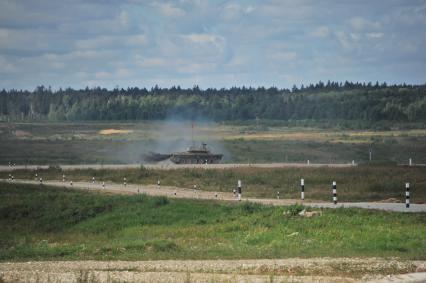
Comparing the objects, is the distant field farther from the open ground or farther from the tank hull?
the open ground

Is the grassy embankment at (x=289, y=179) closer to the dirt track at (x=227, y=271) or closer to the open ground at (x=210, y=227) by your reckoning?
the open ground at (x=210, y=227)

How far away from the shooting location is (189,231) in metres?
30.5

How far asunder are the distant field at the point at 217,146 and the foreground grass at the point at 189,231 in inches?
1916

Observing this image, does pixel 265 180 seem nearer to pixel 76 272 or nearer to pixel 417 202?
pixel 417 202

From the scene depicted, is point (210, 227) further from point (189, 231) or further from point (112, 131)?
point (112, 131)

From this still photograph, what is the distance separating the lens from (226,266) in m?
21.3

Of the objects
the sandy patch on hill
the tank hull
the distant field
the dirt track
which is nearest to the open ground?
the dirt track

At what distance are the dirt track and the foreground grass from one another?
3.85ft

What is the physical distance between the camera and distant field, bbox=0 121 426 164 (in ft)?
320

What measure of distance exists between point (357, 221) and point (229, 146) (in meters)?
83.3

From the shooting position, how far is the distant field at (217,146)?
320ft

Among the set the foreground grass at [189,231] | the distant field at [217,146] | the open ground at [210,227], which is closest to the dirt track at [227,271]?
the open ground at [210,227]

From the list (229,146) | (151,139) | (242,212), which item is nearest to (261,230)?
(242,212)

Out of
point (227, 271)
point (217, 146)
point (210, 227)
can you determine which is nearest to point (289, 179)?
point (210, 227)
